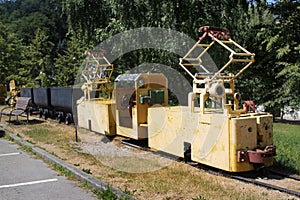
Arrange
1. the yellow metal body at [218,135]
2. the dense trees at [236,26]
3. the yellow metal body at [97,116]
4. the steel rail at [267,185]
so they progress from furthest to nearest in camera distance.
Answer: the dense trees at [236,26]
the yellow metal body at [97,116]
the yellow metal body at [218,135]
the steel rail at [267,185]

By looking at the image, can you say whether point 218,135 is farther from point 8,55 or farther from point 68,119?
point 8,55

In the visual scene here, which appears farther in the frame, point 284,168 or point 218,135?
point 284,168

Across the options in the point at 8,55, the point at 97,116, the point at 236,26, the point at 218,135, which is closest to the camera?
the point at 218,135

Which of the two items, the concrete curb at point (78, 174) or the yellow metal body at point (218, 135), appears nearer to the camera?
the concrete curb at point (78, 174)

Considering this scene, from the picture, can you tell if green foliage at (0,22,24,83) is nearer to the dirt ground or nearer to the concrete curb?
the dirt ground

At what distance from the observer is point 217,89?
716 centimetres

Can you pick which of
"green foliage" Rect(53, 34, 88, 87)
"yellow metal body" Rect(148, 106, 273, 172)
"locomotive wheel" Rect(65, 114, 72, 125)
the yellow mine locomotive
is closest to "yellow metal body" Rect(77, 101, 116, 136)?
the yellow mine locomotive

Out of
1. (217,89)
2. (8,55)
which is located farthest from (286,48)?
(8,55)

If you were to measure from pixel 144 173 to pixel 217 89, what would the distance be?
2033mm

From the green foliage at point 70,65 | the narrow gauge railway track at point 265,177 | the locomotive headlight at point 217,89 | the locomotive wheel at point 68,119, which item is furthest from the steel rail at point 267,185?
the green foliage at point 70,65

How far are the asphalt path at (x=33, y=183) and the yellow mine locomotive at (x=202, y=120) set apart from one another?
2.37 metres

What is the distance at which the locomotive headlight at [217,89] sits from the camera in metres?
7.15

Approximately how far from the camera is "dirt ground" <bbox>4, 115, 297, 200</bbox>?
5.94 metres

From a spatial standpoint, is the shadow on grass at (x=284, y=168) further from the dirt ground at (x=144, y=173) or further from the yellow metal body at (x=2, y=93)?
the yellow metal body at (x=2, y=93)
